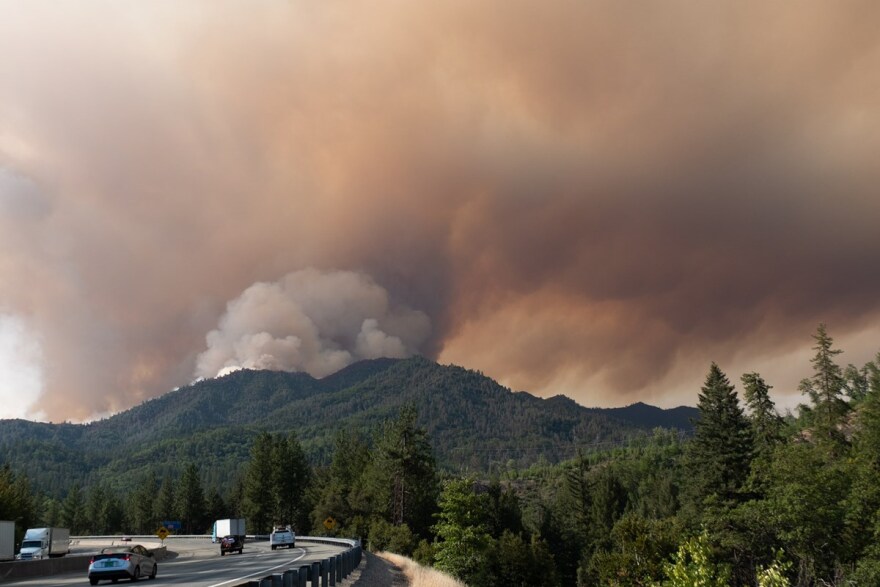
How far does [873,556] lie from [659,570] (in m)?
29.4

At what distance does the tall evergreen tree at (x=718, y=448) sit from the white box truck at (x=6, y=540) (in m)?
64.6

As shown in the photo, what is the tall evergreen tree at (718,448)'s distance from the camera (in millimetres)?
76375

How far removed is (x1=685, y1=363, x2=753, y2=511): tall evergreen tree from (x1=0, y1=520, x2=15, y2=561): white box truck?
2544 inches

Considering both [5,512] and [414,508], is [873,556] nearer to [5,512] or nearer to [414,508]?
[414,508]

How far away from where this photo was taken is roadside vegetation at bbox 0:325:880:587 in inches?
2329

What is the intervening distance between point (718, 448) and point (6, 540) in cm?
7017

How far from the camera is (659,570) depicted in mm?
80000

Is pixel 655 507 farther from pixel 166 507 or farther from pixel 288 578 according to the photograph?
pixel 288 578

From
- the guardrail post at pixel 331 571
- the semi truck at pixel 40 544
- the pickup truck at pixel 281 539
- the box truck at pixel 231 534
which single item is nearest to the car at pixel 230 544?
the box truck at pixel 231 534

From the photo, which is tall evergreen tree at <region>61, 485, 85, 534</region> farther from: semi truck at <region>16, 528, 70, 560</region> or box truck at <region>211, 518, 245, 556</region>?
semi truck at <region>16, 528, 70, 560</region>

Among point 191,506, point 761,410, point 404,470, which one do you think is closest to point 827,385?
point 761,410

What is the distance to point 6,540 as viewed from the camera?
46906 mm

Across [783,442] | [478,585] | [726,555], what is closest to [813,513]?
[726,555]

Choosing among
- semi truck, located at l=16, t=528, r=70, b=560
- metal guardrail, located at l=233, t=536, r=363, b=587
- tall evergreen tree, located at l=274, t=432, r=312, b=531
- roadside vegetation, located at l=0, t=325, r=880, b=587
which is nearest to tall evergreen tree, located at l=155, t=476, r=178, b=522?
roadside vegetation, located at l=0, t=325, r=880, b=587
